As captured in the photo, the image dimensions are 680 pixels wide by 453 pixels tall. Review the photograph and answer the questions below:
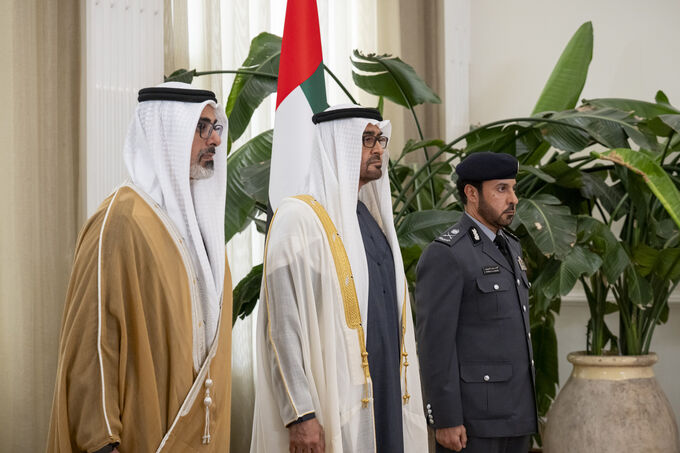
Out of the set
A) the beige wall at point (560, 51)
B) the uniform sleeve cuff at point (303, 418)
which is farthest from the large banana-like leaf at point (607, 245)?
the uniform sleeve cuff at point (303, 418)

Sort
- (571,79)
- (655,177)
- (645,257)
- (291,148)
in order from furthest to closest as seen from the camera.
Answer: (571,79) → (645,257) → (655,177) → (291,148)

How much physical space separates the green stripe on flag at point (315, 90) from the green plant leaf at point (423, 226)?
24.3 inches

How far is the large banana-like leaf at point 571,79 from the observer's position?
4.34 meters

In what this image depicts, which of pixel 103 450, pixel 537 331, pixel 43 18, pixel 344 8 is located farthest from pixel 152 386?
pixel 344 8

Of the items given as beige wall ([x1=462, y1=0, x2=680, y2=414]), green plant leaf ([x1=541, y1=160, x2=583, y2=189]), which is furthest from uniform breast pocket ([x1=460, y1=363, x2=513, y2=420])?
beige wall ([x1=462, y1=0, x2=680, y2=414])

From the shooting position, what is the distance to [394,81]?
4043 millimetres

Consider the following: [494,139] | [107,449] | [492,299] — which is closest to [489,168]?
[492,299]

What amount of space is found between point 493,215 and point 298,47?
1.21 m

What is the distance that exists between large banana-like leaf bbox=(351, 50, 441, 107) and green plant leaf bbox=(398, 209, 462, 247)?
813mm

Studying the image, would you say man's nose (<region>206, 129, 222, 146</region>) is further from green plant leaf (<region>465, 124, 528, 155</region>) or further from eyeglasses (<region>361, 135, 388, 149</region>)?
green plant leaf (<region>465, 124, 528, 155</region>)

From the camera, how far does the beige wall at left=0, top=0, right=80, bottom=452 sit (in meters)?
3.20

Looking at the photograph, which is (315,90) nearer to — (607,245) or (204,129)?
(607,245)

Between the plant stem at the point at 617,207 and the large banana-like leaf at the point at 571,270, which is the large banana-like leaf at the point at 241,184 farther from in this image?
the plant stem at the point at 617,207

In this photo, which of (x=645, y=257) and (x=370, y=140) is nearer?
(x=370, y=140)
